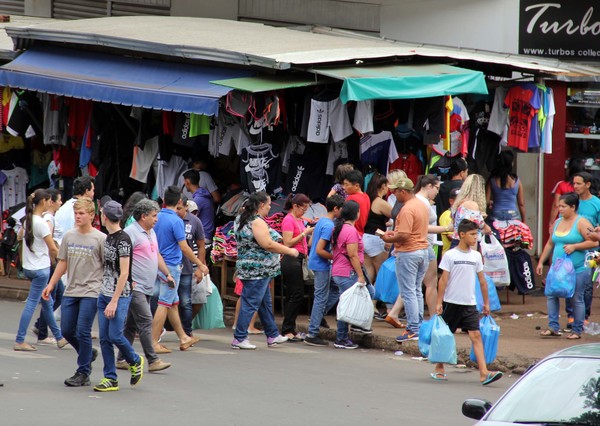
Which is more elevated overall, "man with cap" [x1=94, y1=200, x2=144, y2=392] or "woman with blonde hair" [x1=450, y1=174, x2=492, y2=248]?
"woman with blonde hair" [x1=450, y1=174, x2=492, y2=248]

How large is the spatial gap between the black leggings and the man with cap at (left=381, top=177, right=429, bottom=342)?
1.21 meters

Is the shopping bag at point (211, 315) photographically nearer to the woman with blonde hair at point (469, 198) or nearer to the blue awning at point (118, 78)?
the blue awning at point (118, 78)

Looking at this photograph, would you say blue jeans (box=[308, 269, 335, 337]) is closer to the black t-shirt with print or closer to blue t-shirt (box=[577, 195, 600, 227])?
blue t-shirt (box=[577, 195, 600, 227])

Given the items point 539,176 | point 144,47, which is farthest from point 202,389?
point 539,176

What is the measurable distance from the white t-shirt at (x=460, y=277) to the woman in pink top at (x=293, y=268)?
8.90ft

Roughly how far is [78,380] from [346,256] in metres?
3.95

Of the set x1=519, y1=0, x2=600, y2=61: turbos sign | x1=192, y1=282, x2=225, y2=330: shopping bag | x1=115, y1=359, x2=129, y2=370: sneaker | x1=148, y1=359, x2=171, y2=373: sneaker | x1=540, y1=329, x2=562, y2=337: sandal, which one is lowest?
x1=115, y1=359, x2=129, y2=370: sneaker

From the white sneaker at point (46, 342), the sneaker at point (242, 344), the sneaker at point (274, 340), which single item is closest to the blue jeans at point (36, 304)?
the white sneaker at point (46, 342)

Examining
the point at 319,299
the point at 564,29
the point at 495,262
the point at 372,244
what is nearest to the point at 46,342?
the point at 319,299

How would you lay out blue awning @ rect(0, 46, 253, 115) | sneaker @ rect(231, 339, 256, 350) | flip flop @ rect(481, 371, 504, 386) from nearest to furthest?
1. flip flop @ rect(481, 371, 504, 386)
2. sneaker @ rect(231, 339, 256, 350)
3. blue awning @ rect(0, 46, 253, 115)

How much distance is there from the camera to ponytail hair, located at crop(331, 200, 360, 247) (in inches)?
502

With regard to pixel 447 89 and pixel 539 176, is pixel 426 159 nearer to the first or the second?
pixel 447 89

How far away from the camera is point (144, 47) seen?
1533 centimetres

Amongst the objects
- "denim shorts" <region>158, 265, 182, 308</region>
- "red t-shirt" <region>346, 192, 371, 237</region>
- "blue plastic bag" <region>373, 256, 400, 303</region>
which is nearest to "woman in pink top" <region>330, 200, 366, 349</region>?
"red t-shirt" <region>346, 192, 371, 237</region>
